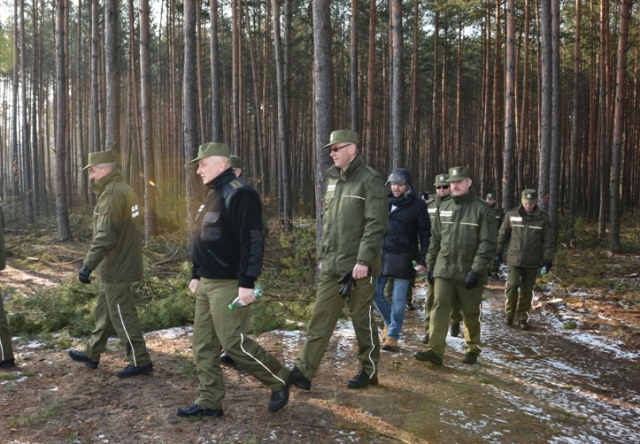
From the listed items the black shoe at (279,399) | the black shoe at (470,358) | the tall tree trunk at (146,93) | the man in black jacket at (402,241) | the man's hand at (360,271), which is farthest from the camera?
the tall tree trunk at (146,93)

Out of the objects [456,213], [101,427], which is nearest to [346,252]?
[456,213]

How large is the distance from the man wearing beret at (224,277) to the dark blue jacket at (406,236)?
9.25 ft

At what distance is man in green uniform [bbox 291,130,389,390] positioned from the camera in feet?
15.4

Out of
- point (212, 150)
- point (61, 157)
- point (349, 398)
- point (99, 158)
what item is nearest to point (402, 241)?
point (349, 398)

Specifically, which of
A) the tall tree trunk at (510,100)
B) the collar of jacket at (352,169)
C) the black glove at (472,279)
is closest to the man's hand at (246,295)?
the collar of jacket at (352,169)

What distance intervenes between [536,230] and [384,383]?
4.44 metres

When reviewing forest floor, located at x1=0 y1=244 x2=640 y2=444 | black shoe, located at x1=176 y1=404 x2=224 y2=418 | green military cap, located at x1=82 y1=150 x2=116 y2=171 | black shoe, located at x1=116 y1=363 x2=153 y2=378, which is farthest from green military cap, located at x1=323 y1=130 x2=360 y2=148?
black shoe, located at x1=116 y1=363 x2=153 y2=378

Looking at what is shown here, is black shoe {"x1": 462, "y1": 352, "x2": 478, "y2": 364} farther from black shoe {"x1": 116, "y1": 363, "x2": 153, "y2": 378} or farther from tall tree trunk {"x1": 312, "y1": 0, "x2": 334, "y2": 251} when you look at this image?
black shoe {"x1": 116, "y1": 363, "x2": 153, "y2": 378}

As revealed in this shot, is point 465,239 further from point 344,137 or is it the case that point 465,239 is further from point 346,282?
point 344,137

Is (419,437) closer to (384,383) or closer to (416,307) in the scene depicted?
(384,383)

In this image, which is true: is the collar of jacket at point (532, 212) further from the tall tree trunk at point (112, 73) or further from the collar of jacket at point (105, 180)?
the tall tree trunk at point (112, 73)

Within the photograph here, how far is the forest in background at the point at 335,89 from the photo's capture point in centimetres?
1360

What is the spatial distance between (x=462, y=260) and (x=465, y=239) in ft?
0.82

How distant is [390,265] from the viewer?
6812 millimetres
